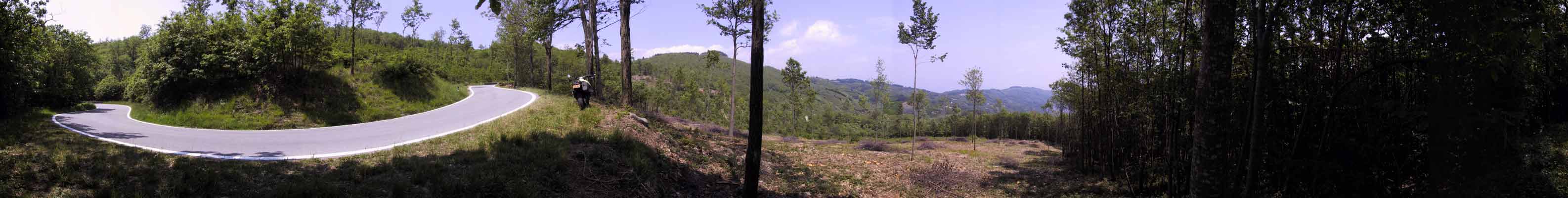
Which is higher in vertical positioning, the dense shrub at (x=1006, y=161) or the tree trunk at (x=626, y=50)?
the tree trunk at (x=626, y=50)

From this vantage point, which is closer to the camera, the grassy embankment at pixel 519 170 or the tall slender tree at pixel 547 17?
the grassy embankment at pixel 519 170

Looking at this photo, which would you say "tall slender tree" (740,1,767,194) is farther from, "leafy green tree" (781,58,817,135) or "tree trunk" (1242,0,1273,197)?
"leafy green tree" (781,58,817,135)

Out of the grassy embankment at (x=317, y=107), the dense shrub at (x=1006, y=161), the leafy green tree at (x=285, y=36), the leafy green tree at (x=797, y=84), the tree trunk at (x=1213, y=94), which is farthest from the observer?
the leafy green tree at (x=797, y=84)

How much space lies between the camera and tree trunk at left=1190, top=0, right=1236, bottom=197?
5.13 metres

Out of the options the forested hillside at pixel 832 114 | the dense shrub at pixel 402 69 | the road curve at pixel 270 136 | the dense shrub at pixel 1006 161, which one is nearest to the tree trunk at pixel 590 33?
the road curve at pixel 270 136

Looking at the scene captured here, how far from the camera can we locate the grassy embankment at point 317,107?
11883 millimetres

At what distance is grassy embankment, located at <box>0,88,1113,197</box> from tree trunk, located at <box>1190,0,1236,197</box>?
5.77m

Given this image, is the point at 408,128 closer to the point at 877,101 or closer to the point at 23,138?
the point at 23,138

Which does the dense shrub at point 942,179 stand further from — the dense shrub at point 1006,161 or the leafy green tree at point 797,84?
the leafy green tree at point 797,84

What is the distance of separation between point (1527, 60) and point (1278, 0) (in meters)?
2.25

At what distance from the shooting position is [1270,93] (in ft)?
19.5

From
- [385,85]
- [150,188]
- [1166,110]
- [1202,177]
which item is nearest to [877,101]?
[385,85]

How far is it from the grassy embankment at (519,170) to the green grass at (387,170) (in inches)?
0.8

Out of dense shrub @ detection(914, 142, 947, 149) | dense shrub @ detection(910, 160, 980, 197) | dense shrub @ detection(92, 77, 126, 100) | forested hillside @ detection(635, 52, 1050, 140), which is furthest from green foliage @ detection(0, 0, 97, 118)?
forested hillside @ detection(635, 52, 1050, 140)
